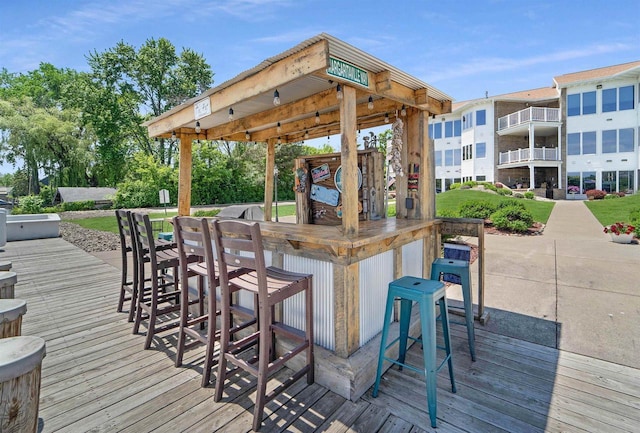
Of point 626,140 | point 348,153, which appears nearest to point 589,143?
point 626,140

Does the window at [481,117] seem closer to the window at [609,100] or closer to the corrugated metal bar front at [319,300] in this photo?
the window at [609,100]

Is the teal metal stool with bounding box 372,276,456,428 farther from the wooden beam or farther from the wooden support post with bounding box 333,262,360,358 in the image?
the wooden beam

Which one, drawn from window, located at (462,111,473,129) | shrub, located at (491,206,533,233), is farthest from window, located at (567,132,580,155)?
shrub, located at (491,206,533,233)

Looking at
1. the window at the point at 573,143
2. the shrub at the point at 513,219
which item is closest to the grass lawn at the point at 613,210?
the shrub at the point at 513,219

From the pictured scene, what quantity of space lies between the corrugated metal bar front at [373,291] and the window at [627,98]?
73.2ft

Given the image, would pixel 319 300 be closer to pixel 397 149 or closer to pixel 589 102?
pixel 397 149

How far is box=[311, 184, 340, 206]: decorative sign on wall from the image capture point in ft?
12.1

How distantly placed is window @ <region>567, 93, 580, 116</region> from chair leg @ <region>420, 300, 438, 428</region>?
22.3 m

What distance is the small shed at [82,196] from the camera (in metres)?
19.6

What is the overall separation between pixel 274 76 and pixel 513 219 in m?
9.36

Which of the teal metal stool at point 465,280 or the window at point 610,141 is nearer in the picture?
the teal metal stool at point 465,280

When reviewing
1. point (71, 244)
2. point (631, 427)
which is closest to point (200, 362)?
point (631, 427)

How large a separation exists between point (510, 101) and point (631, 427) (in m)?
22.8

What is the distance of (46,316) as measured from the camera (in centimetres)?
350
